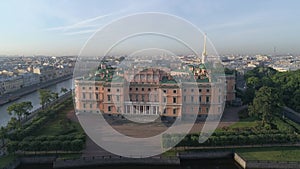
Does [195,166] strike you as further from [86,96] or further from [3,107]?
[3,107]

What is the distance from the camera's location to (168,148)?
19.3 meters

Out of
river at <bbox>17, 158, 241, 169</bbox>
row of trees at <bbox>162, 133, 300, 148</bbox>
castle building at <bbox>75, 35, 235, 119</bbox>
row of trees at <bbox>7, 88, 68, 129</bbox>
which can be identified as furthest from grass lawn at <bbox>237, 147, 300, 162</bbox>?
row of trees at <bbox>7, 88, 68, 129</bbox>

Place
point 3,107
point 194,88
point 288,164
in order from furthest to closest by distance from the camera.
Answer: point 3,107 < point 194,88 < point 288,164

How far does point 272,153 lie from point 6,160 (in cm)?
1777

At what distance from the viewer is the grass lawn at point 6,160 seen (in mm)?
16775

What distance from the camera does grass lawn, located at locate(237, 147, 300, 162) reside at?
711 inches

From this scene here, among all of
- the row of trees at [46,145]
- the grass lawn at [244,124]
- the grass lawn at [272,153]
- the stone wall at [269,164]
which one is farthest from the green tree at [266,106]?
the row of trees at [46,145]

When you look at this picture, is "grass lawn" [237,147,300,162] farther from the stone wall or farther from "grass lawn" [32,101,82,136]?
"grass lawn" [32,101,82,136]

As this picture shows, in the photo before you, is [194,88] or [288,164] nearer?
[288,164]

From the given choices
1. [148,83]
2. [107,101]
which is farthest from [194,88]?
[107,101]

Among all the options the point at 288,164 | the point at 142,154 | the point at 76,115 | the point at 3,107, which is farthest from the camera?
the point at 3,107

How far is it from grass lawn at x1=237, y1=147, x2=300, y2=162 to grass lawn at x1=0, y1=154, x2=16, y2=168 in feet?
50.0

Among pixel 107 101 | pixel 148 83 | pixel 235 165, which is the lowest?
pixel 235 165

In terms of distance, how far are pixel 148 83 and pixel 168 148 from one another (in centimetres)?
956
